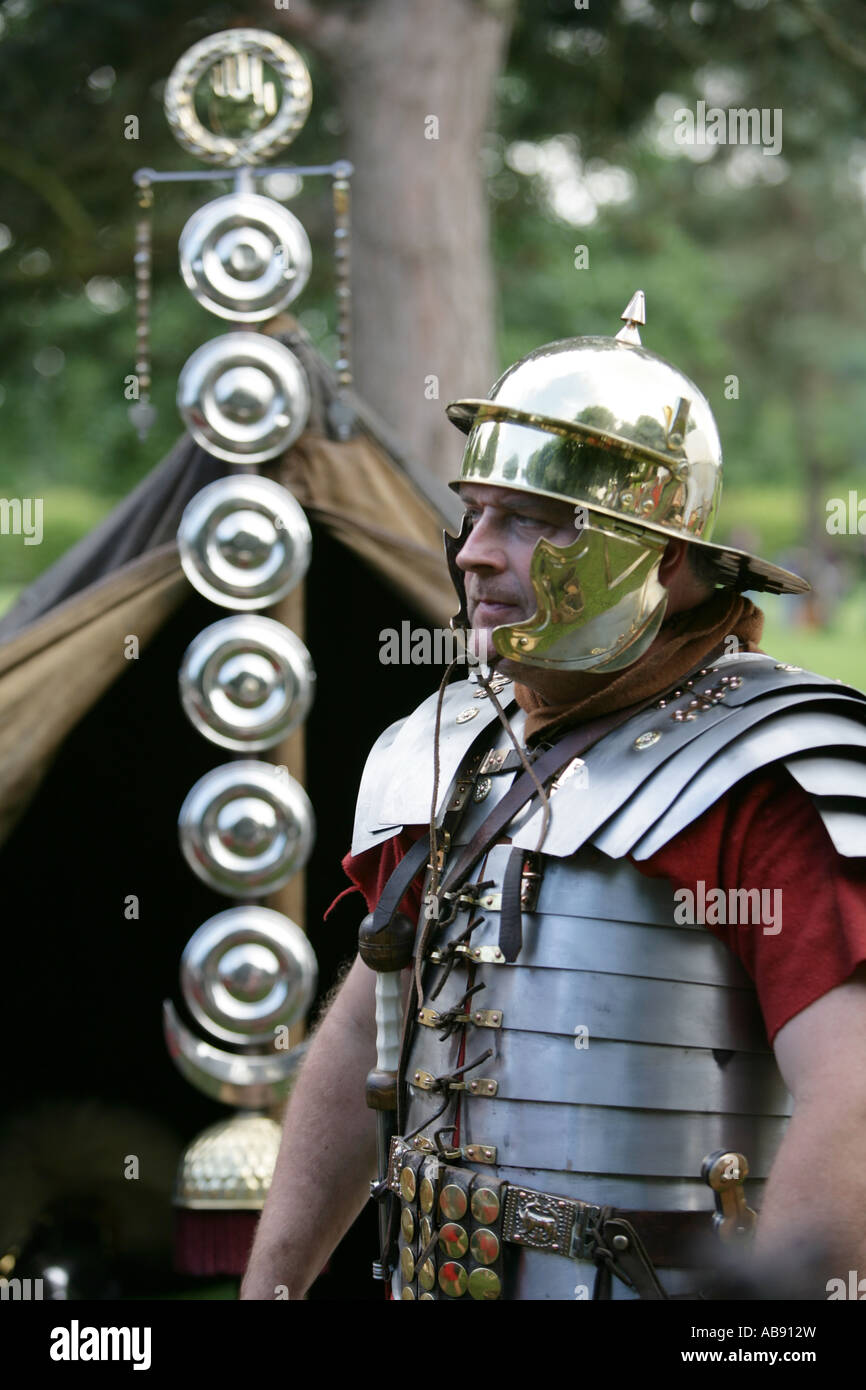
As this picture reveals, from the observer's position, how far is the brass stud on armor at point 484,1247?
2.15m

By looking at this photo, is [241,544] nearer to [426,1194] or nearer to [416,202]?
[426,1194]

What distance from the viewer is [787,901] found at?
6.61 ft

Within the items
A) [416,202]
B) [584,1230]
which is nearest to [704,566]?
[584,1230]

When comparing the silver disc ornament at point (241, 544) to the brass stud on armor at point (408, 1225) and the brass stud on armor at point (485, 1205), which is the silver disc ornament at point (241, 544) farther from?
the brass stud on armor at point (485, 1205)

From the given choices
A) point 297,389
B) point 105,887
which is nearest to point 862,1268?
point 297,389

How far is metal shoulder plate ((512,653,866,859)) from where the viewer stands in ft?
6.70

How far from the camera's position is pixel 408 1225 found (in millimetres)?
2324

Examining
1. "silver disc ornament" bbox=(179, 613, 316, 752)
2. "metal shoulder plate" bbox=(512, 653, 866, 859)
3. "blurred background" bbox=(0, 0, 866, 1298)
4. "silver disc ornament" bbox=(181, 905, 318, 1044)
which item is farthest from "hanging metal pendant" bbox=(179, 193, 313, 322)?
"metal shoulder plate" bbox=(512, 653, 866, 859)

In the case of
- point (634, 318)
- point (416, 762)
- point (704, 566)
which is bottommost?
point (416, 762)

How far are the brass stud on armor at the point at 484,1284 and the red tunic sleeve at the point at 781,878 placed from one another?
0.46m

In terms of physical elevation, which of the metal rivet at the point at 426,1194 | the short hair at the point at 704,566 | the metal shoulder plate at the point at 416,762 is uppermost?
the short hair at the point at 704,566

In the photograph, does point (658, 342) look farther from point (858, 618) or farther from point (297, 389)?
point (297, 389)

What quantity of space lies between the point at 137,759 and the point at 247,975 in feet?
2.81

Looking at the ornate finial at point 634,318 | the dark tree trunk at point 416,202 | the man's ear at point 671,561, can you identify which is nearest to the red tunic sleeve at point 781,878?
the man's ear at point 671,561
